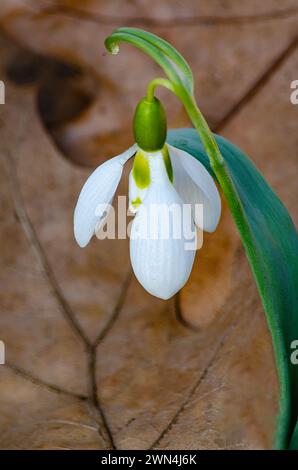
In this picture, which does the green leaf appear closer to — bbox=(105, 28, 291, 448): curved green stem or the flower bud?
bbox=(105, 28, 291, 448): curved green stem

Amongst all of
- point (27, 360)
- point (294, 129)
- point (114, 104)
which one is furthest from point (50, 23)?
point (27, 360)

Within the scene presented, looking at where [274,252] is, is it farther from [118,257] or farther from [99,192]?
[118,257]

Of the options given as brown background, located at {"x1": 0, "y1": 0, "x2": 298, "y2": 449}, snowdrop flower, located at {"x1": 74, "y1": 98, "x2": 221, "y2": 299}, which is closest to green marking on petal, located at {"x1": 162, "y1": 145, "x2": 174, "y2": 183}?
snowdrop flower, located at {"x1": 74, "y1": 98, "x2": 221, "y2": 299}

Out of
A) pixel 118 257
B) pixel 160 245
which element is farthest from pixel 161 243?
pixel 118 257

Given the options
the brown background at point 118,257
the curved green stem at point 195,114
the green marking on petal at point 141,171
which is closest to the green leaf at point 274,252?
the curved green stem at point 195,114
